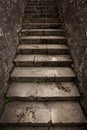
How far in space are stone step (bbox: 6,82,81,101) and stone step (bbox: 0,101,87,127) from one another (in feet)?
0.30

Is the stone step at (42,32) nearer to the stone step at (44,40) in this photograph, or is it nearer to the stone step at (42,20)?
the stone step at (44,40)

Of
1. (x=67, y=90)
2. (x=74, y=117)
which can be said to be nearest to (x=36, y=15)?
(x=67, y=90)

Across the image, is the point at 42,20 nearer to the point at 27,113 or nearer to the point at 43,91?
the point at 43,91

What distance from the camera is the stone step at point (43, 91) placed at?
7.76 ft

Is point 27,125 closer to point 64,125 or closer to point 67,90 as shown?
point 64,125

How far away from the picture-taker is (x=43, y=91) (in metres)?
2.47

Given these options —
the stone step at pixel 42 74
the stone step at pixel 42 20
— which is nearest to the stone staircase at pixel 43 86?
the stone step at pixel 42 74

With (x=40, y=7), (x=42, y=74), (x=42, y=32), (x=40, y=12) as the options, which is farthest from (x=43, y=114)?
(x=40, y=7)

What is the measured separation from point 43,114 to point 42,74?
0.88m

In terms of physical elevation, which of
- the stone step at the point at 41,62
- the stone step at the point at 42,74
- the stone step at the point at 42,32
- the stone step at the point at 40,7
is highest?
the stone step at the point at 40,7

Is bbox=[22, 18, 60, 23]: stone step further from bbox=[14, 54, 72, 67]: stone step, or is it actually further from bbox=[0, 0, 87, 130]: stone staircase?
bbox=[14, 54, 72, 67]: stone step

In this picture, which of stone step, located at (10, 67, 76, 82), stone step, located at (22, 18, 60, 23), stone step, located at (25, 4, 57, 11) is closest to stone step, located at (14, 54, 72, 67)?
stone step, located at (10, 67, 76, 82)

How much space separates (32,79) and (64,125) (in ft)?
3.60

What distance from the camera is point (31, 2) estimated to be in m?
5.53
